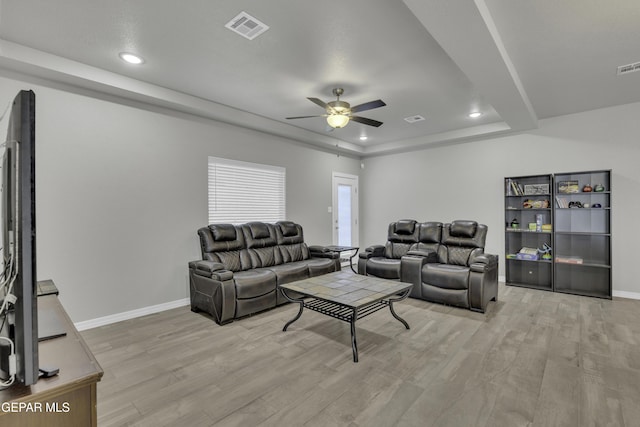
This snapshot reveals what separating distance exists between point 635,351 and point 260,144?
5096mm

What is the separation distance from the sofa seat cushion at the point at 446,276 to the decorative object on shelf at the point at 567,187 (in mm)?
2287

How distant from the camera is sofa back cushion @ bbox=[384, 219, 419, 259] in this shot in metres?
5.13

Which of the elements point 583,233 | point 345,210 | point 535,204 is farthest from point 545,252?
point 345,210

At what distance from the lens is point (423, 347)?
2.87 m

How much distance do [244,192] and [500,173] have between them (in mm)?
4491

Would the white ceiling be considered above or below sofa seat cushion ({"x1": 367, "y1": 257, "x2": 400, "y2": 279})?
above

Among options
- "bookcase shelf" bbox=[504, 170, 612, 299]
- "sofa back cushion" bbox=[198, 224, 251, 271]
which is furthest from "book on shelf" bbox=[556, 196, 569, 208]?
"sofa back cushion" bbox=[198, 224, 251, 271]

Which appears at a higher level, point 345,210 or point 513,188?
point 513,188

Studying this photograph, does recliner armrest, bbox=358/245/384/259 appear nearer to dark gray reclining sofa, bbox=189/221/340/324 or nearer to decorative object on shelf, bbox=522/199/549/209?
dark gray reclining sofa, bbox=189/221/340/324

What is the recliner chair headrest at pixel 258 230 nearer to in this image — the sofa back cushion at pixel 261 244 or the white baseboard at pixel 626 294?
the sofa back cushion at pixel 261 244

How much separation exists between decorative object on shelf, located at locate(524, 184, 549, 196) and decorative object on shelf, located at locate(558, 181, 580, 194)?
18cm

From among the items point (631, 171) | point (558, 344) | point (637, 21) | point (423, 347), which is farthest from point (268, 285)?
point (631, 171)

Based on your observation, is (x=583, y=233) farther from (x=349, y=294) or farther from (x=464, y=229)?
(x=349, y=294)

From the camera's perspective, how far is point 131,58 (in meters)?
3.04
